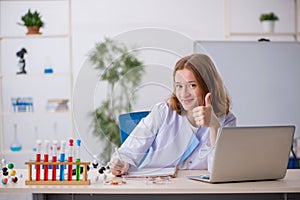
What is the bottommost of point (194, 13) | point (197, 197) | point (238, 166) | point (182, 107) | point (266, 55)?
point (197, 197)

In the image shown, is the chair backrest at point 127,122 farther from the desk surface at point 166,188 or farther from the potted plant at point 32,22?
the potted plant at point 32,22

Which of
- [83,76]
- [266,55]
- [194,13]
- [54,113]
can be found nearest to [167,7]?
[194,13]

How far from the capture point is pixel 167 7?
503 centimetres

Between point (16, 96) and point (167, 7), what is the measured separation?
159 cm

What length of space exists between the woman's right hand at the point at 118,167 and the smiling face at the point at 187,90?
0.32 m

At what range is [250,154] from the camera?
6.37 ft

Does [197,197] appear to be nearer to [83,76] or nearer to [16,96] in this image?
[83,76]

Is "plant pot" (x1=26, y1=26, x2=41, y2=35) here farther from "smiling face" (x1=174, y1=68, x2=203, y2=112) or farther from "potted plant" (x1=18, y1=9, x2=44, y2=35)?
"smiling face" (x1=174, y1=68, x2=203, y2=112)

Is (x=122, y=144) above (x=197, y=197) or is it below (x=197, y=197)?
above

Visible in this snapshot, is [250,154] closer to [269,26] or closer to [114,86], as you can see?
[114,86]

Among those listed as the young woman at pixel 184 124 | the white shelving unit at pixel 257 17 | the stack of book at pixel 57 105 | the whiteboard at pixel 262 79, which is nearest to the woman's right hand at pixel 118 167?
the young woman at pixel 184 124

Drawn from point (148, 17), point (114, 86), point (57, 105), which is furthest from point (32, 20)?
point (114, 86)

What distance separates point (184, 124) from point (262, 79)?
269 centimetres

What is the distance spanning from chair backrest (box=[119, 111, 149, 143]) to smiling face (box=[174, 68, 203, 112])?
0.53 feet
